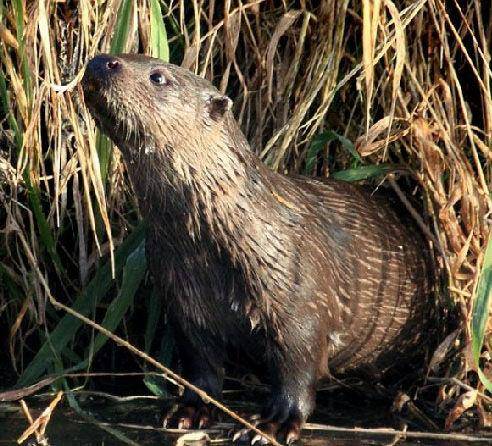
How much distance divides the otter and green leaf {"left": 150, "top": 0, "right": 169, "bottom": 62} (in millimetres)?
321

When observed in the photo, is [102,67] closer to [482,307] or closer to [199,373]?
[199,373]

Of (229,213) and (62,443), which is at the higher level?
(229,213)

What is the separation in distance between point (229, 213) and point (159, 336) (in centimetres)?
80

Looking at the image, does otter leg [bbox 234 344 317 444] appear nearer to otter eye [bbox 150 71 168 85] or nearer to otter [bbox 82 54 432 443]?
otter [bbox 82 54 432 443]

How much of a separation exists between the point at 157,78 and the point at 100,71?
17cm

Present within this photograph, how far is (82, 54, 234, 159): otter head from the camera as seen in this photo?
329cm

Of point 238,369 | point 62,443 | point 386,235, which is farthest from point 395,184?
A: point 62,443

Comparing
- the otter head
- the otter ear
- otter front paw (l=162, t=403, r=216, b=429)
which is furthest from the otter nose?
otter front paw (l=162, t=403, r=216, b=429)

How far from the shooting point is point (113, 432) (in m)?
3.37

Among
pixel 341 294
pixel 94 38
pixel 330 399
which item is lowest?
pixel 330 399

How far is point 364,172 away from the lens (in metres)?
3.91

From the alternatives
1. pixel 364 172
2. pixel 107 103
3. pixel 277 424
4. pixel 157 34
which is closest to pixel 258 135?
pixel 364 172

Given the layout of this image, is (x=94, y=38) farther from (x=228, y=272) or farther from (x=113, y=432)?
(x=113, y=432)

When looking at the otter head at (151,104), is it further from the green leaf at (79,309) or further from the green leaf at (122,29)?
the green leaf at (79,309)
